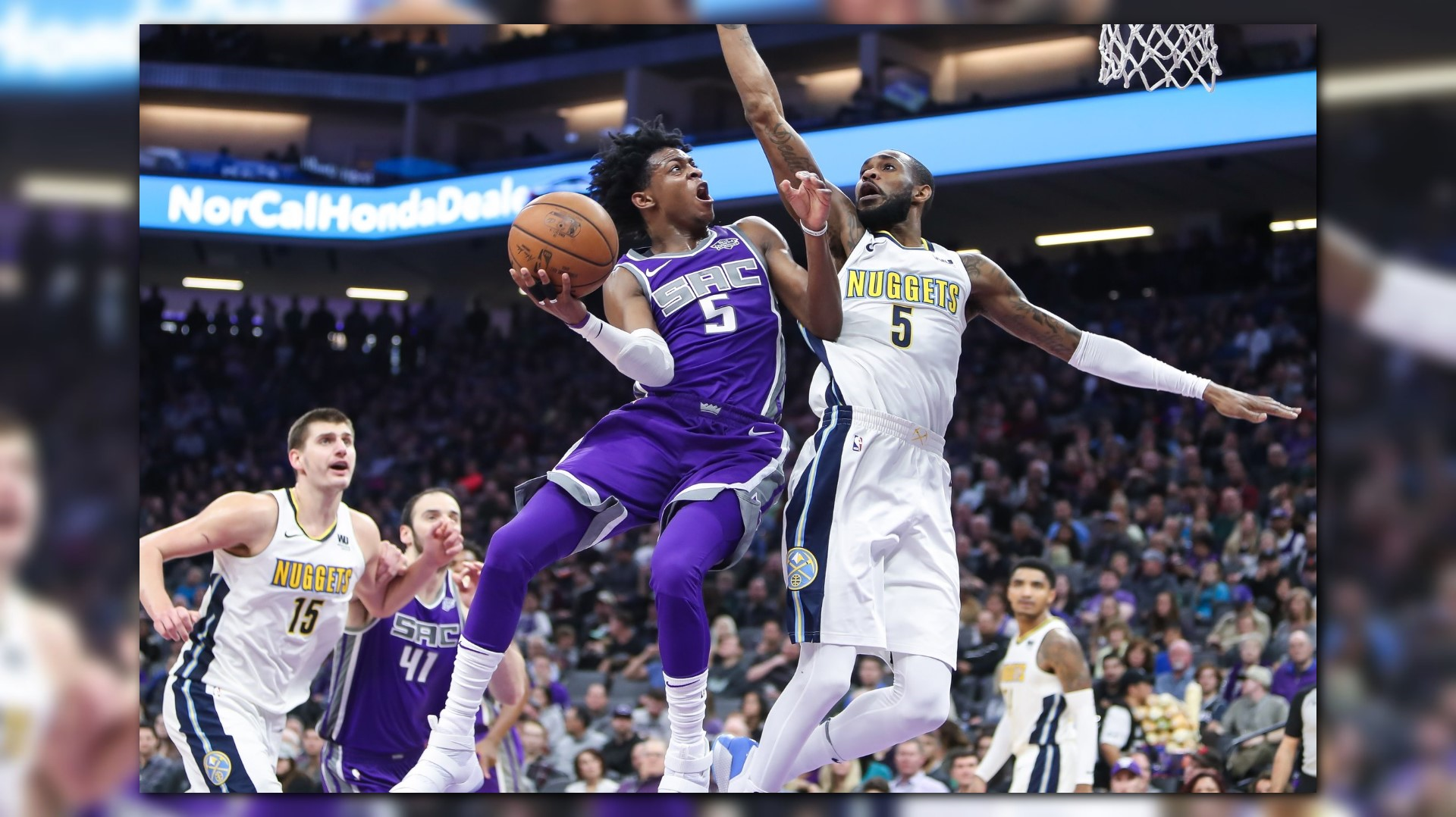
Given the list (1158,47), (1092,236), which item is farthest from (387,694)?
(1092,236)

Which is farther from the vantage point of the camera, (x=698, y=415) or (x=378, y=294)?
(x=378, y=294)

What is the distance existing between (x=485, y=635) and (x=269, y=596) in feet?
4.73

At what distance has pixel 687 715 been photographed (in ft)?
15.7

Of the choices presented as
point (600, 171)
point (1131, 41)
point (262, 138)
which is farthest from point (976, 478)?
point (262, 138)

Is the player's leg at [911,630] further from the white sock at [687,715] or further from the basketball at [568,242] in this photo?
the basketball at [568,242]

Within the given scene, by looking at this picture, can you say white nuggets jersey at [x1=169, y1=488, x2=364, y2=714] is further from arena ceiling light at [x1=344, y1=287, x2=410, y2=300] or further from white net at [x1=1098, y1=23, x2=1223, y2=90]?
arena ceiling light at [x1=344, y1=287, x2=410, y2=300]

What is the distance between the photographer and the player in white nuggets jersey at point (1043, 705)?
7.36 metres

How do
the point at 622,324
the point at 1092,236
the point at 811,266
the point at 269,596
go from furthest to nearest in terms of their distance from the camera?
the point at 1092,236
the point at 269,596
the point at 622,324
the point at 811,266

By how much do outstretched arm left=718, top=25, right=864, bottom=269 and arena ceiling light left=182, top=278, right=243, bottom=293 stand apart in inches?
496

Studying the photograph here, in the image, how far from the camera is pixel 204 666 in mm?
5652

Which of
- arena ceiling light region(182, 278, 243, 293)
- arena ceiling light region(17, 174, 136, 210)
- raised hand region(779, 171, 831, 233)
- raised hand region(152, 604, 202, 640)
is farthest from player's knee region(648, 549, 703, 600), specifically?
arena ceiling light region(182, 278, 243, 293)

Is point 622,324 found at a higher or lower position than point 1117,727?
higher

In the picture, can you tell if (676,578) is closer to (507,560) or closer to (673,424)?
(507,560)

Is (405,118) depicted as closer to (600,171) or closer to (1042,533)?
(1042,533)
